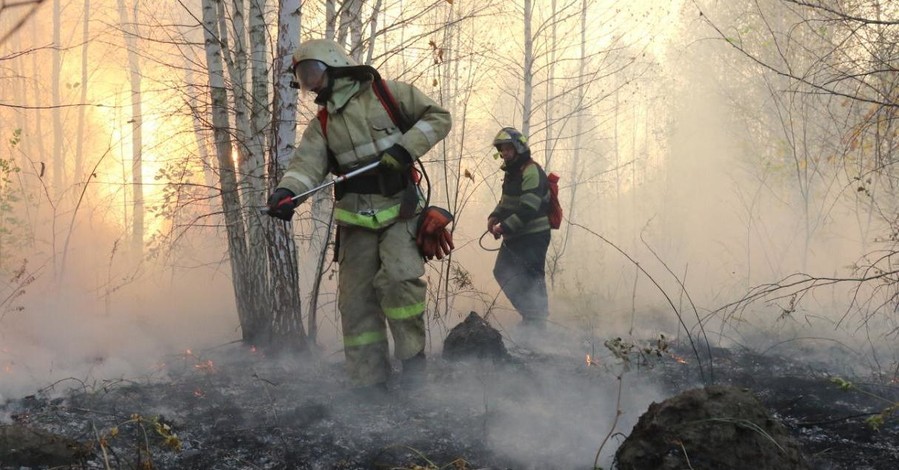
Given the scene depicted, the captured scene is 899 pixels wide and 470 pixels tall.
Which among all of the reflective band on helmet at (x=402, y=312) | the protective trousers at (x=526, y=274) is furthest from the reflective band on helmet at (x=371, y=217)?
the protective trousers at (x=526, y=274)

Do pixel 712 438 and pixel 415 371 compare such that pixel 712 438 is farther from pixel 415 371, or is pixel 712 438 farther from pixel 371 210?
pixel 371 210

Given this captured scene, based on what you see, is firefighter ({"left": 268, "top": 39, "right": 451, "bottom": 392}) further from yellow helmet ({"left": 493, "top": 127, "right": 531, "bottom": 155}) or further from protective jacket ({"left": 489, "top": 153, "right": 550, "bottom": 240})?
protective jacket ({"left": 489, "top": 153, "right": 550, "bottom": 240})

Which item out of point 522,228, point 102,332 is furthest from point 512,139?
point 102,332

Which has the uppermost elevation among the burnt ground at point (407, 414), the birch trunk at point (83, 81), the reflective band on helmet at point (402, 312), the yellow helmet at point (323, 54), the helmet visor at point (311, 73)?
the birch trunk at point (83, 81)

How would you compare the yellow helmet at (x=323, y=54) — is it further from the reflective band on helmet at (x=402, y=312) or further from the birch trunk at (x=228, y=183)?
the reflective band on helmet at (x=402, y=312)

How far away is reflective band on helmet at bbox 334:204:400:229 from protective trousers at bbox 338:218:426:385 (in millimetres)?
76

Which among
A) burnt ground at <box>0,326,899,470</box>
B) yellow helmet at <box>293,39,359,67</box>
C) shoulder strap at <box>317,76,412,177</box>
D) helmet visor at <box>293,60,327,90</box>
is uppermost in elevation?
yellow helmet at <box>293,39,359,67</box>

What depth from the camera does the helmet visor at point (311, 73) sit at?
366 cm

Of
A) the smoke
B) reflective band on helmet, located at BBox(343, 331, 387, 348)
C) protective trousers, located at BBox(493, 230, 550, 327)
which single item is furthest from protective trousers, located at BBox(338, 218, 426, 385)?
protective trousers, located at BBox(493, 230, 550, 327)

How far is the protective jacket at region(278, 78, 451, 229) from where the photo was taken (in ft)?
12.3

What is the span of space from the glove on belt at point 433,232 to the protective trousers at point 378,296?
6 cm

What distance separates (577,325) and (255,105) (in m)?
3.83

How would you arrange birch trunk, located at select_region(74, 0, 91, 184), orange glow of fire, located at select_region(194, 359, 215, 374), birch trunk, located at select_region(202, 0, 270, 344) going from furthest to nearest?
birch trunk, located at select_region(74, 0, 91, 184)
birch trunk, located at select_region(202, 0, 270, 344)
orange glow of fire, located at select_region(194, 359, 215, 374)

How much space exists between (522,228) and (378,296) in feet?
8.97
